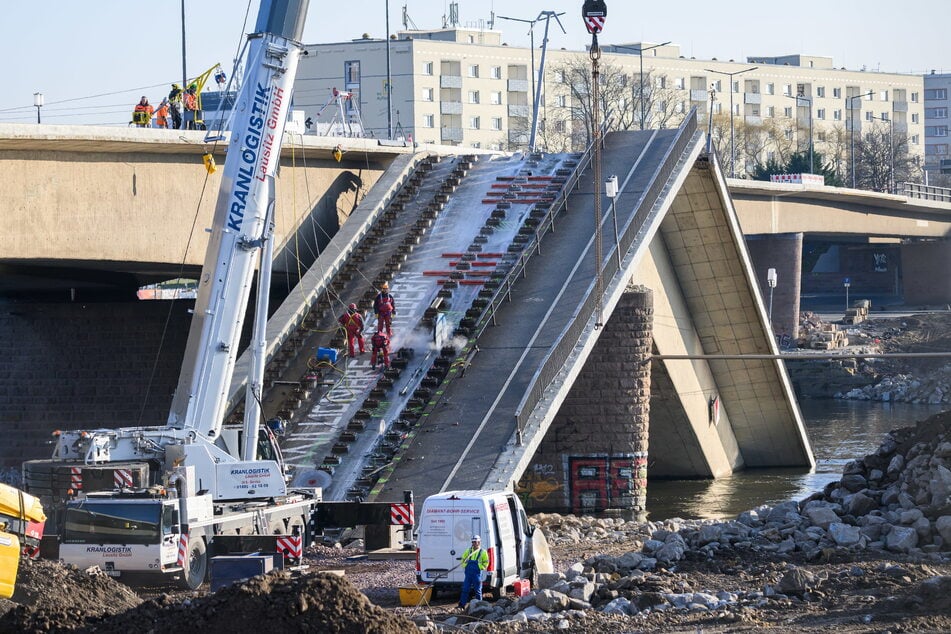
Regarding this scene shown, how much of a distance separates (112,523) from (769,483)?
25.9 m

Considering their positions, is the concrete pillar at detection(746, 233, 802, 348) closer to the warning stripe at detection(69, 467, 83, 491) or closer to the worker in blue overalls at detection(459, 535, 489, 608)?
the warning stripe at detection(69, 467, 83, 491)

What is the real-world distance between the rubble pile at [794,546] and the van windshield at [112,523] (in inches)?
206

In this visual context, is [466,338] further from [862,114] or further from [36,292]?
[862,114]

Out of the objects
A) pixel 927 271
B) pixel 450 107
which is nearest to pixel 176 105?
pixel 927 271

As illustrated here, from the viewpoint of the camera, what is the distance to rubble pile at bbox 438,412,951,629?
785 inches

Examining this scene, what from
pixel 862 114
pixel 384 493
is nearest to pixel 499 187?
pixel 384 493

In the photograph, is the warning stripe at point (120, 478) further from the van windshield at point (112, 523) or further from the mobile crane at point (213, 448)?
the van windshield at point (112, 523)

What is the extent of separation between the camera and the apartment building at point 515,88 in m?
118

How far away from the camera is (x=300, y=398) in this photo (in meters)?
34.5

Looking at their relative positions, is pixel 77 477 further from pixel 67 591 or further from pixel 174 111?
pixel 174 111

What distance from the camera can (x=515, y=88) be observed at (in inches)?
5084

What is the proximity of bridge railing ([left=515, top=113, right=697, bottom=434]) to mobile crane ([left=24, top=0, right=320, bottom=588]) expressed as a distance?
5.95 m

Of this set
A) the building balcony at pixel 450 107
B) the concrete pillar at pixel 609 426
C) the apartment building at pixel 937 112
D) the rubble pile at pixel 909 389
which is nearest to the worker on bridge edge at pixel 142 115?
the concrete pillar at pixel 609 426

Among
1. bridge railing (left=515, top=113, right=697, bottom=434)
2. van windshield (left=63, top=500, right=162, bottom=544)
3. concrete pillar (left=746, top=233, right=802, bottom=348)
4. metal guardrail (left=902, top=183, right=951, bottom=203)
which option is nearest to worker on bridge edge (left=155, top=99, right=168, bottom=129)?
bridge railing (left=515, top=113, right=697, bottom=434)
